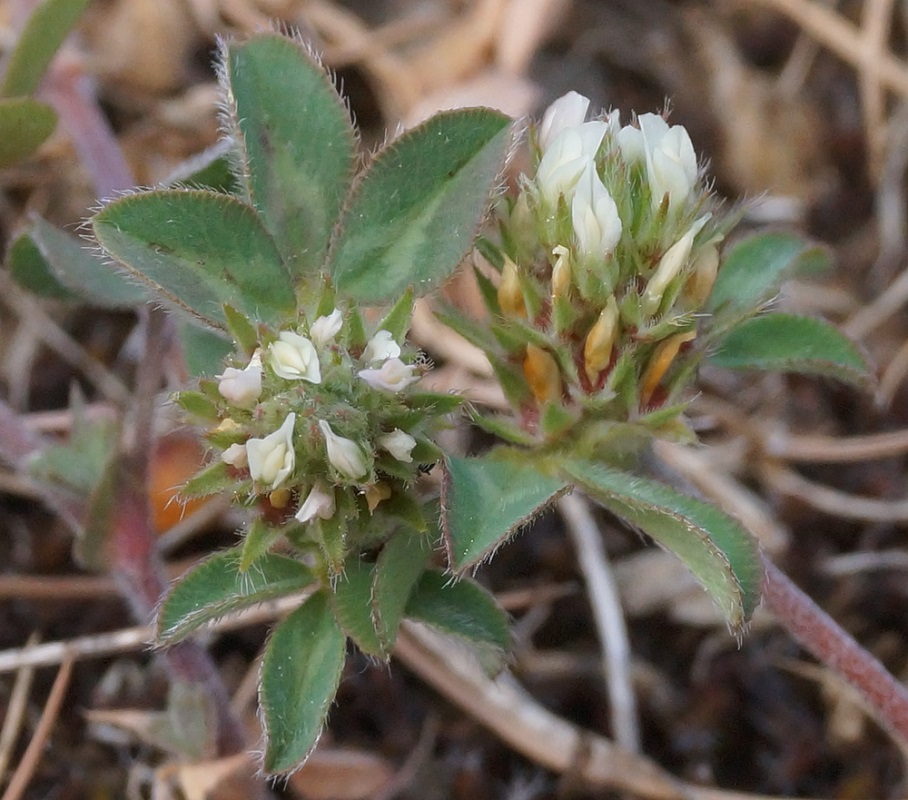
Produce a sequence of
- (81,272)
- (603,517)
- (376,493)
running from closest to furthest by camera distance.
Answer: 1. (376,493)
2. (81,272)
3. (603,517)

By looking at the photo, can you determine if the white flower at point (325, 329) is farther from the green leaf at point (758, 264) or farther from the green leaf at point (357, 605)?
the green leaf at point (758, 264)

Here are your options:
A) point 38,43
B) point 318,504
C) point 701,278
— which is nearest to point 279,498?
point 318,504

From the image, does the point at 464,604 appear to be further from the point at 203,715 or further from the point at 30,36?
the point at 30,36

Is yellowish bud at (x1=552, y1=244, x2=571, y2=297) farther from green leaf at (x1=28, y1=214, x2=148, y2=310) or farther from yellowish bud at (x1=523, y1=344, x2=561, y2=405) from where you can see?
green leaf at (x1=28, y1=214, x2=148, y2=310)

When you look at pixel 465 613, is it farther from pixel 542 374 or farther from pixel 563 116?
pixel 563 116

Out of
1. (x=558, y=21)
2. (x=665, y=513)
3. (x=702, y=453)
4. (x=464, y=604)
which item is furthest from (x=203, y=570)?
(x=558, y=21)
